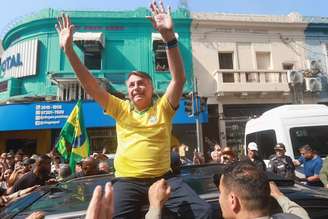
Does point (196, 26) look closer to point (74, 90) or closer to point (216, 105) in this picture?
point (216, 105)

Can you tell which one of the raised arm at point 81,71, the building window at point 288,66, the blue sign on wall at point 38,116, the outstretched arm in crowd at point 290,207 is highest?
the building window at point 288,66

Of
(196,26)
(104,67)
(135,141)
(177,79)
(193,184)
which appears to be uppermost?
(196,26)

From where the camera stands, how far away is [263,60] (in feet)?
55.9

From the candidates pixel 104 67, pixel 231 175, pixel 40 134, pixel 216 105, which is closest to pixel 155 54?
pixel 104 67

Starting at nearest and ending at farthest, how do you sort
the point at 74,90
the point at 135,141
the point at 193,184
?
the point at 135,141, the point at 193,184, the point at 74,90

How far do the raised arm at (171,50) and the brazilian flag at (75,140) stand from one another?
5498mm

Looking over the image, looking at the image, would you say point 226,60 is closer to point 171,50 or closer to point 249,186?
point 171,50

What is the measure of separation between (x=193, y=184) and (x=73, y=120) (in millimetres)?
6040

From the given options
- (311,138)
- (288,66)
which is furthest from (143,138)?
(288,66)

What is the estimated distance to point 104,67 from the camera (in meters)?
15.5

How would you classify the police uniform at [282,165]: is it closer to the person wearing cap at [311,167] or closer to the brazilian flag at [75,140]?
the person wearing cap at [311,167]

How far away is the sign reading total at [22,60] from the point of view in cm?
1534

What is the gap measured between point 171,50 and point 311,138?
21.7ft

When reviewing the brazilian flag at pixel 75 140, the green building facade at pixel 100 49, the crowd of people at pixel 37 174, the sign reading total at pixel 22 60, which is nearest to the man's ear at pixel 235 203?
the crowd of people at pixel 37 174
